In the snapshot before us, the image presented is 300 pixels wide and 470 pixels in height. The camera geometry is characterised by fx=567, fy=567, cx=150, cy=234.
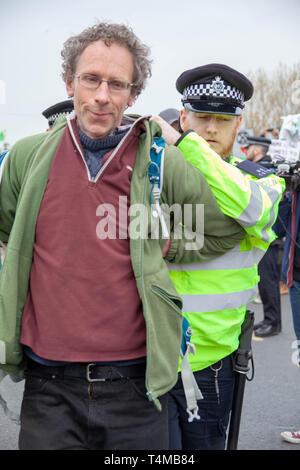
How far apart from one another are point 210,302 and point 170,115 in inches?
86.8

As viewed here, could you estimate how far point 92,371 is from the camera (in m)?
1.76

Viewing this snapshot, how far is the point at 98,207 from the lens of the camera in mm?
1762

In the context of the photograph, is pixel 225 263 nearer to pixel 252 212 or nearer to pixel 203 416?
pixel 252 212

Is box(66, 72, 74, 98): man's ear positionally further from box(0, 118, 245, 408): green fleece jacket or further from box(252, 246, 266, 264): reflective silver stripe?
box(252, 246, 266, 264): reflective silver stripe

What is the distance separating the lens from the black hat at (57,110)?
146 inches

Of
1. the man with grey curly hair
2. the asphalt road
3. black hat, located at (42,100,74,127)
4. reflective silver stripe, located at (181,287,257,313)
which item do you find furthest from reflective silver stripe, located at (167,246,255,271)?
the asphalt road

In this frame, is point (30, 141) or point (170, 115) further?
point (170, 115)

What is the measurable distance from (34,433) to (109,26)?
1.31 m

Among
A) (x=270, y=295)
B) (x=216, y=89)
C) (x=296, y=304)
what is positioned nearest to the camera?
(x=216, y=89)

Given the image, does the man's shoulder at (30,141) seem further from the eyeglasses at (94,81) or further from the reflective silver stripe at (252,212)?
the reflective silver stripe at (252,212)

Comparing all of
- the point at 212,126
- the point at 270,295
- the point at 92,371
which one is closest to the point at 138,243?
the point at 92,371

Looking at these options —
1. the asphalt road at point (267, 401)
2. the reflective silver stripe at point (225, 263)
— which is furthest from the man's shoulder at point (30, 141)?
the asphalt road at point (267, 401)

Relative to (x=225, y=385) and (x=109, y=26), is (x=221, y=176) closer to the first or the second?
(x=109, y=26)
